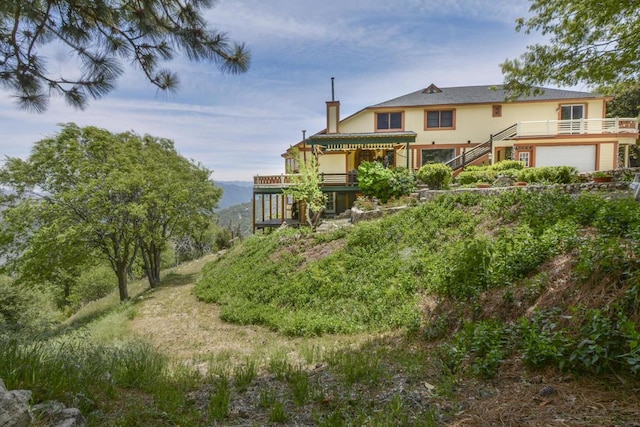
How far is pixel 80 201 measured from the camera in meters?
15.4

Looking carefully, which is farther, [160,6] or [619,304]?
[160,6]

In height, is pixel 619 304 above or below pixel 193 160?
below

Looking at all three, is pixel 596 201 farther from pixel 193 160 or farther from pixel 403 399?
pixel 193 160

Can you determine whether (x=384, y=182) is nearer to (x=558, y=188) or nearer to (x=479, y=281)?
(x=558, y=188)

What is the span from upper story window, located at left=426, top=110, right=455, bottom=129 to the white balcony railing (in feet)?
14.7

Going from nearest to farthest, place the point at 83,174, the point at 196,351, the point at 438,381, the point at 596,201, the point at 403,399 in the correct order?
the point at 403,399, the point at 438,381, the point at 596,201, the point at 196,351, the point at 83,174

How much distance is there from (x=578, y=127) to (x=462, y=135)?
6.69m

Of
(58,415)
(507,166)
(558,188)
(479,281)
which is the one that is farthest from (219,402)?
(507,166)

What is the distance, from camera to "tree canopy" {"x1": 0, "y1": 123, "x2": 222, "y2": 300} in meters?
14.7

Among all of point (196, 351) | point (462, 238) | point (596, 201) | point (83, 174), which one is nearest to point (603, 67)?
point (596, 201)

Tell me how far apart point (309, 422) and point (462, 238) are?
7.00m

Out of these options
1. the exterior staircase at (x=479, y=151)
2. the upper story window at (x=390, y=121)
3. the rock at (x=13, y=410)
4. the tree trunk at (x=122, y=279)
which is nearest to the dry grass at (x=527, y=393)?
the rock at (x=13, y=410)

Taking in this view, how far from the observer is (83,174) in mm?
15773

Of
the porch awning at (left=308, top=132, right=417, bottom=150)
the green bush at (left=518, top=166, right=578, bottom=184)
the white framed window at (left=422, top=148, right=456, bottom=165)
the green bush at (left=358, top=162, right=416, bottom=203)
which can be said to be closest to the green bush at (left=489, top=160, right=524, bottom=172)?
the green bush at (left=518, top=166, right=578, bottom=184)
